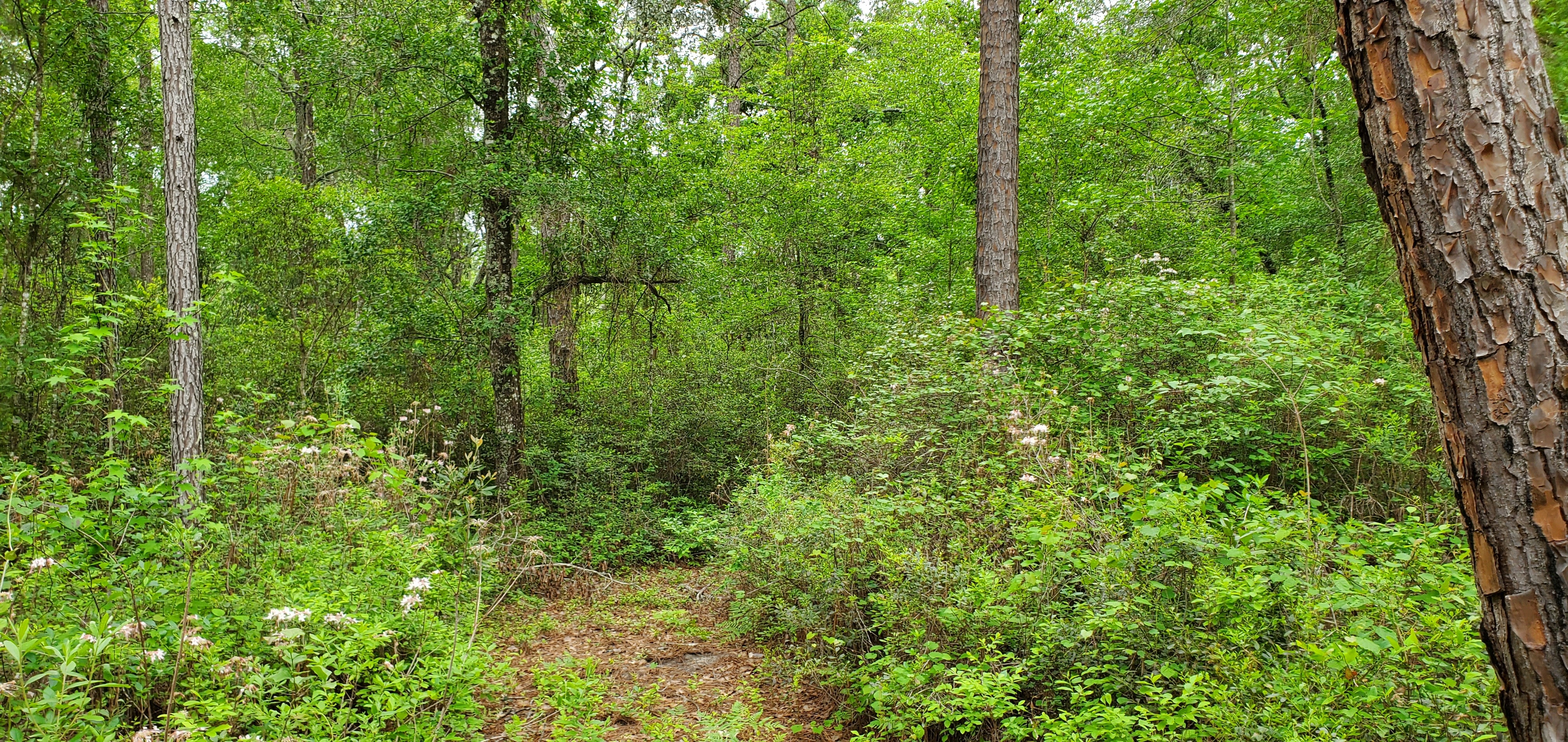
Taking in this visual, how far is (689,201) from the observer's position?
987 cm

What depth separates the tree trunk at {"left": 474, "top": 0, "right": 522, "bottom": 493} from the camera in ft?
28.3

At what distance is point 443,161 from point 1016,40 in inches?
312

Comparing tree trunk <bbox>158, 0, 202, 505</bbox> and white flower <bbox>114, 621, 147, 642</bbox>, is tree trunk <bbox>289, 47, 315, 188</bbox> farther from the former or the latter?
white flower <bbox>114, 621, 147, 642</bbox>

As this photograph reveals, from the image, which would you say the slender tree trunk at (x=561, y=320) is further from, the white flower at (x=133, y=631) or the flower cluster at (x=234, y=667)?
the flower cluster at (x=234, y=667)

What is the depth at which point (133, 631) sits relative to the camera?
3350 millimetres

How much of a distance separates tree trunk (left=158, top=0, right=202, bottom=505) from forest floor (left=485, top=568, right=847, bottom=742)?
3118mm

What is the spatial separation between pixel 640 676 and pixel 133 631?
110 inches

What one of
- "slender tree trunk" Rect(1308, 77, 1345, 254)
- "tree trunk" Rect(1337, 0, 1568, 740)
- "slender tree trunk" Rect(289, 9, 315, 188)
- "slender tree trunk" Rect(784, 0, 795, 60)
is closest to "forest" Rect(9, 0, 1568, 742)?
"tree trunk" Rect(1337, 0, 1568, 740)

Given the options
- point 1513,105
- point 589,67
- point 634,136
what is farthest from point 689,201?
point 1513,105

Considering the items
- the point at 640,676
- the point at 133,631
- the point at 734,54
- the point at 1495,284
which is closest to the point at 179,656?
the point at 133,631

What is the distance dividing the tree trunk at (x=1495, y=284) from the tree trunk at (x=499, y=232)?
326 inches

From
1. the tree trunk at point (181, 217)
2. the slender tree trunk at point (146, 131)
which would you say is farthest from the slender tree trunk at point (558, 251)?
the slender tree trunk at point (146, 131)

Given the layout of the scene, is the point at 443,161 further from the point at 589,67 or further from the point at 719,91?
the point at 719,91

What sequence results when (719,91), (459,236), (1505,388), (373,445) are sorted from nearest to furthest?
(1505,388), (373,445), (459,236), (719,91)
